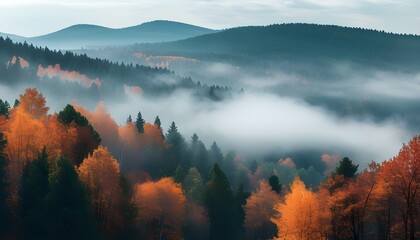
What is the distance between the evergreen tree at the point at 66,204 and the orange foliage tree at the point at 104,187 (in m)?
3.42

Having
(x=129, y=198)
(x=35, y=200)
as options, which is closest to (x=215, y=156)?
(x=129, y=198)

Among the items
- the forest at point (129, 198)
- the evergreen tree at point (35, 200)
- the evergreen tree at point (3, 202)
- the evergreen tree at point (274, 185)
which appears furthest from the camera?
the evergreen tree at point (274, 185)

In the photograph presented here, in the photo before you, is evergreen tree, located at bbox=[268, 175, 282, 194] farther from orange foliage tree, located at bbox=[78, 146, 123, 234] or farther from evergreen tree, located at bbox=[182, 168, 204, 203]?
orange foliage tree, located at bbox=[78, 146, 123, 234]

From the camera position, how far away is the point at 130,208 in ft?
167

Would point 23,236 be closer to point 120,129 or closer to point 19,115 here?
point 19,115

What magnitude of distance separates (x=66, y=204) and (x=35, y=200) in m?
3.45

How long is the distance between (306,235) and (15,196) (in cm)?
2691

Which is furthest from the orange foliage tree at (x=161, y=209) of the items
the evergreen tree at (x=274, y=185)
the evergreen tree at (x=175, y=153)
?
the evergreen tree at (x=175, y=153)

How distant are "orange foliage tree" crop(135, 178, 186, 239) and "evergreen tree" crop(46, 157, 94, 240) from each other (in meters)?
11.6

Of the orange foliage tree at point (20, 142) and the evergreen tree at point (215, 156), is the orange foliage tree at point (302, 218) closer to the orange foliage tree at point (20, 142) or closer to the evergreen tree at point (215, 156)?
the orange foliage tree at point (20, 142)

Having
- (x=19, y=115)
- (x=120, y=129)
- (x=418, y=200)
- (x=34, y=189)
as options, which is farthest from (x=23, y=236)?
(x=120, y=129)

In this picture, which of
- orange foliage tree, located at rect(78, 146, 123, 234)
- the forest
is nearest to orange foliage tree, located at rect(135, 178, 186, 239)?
the forest

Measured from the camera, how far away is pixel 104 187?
1929 inches

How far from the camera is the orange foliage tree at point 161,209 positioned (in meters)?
56.8
